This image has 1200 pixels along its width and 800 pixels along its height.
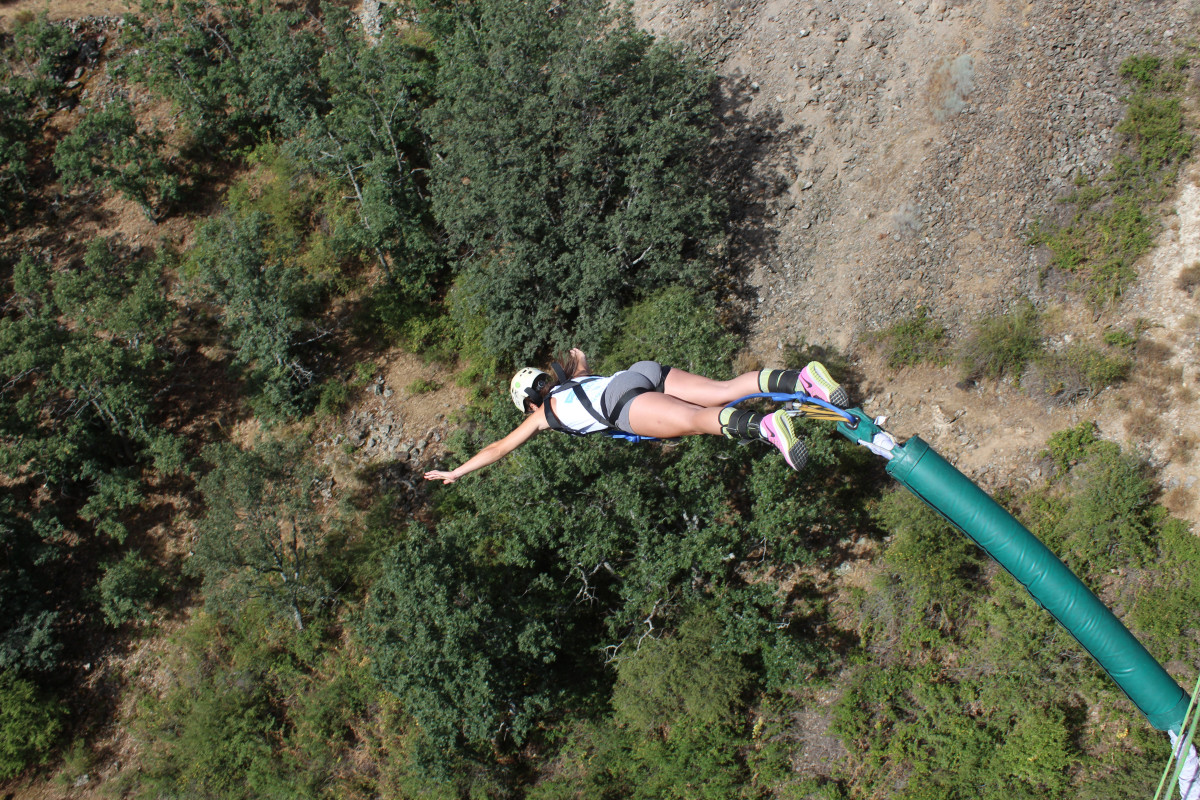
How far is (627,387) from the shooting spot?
6742mm

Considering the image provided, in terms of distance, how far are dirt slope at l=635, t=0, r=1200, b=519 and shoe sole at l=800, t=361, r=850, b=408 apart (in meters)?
9.03

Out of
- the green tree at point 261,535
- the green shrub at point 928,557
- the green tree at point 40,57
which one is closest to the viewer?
the green shrub at point 928,557

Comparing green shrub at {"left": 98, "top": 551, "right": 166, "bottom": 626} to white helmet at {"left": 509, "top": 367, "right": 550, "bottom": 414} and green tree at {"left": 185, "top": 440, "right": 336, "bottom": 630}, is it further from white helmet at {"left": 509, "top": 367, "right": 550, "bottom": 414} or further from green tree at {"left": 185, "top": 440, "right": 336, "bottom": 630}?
white helmet at {"left": 509, "top": 367, "right": 550, "bottom": 414}

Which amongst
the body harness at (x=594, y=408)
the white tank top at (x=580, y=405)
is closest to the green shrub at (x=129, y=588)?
the body harness at (x=594, y=408)

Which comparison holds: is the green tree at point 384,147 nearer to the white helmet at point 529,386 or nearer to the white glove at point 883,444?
the white helmet at point 529,386

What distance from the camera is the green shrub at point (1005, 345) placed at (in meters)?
13.6

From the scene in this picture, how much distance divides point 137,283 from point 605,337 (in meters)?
12.2

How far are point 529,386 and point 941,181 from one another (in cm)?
1187

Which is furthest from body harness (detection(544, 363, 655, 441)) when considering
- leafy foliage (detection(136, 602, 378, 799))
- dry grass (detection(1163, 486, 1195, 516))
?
leafy foliage (detection(136, 602, 378, 799))

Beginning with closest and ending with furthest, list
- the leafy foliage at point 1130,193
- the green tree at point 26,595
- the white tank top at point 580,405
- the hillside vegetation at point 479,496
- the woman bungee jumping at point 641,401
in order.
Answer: the woman bungee jumping at point 641,401 → the white tank top at point 580,405 → the hillside vegetation at point 479,496 → the leafy foliage at point 1130,193 → the green tree at point 26,595

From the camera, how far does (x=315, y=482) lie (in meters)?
18.0

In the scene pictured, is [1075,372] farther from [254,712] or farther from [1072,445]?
[254,712]

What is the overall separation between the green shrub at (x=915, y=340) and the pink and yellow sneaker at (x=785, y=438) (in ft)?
32.4

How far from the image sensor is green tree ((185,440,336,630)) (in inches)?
620
